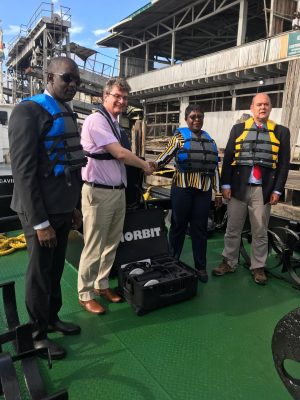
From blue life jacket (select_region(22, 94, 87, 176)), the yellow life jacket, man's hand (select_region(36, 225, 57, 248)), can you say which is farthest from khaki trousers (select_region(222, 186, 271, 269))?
man's hand (select_region(36, 225, 57, 248))

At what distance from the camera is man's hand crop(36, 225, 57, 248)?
2045 millimetres

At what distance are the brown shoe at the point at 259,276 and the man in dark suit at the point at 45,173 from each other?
7.39 feet

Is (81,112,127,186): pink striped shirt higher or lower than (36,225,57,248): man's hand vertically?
higher

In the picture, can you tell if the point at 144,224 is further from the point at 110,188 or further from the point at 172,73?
the point at 172,73

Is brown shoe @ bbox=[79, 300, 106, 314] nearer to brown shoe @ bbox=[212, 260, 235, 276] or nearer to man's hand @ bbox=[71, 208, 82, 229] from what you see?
man's hand @ bbox=[71, 208, 82, 229]

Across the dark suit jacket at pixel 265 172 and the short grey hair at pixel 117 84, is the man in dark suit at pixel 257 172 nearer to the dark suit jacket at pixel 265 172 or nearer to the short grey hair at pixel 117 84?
the dark suit jacket at pixel 265 172

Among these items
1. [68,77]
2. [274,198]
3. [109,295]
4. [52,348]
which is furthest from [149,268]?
[68,77]

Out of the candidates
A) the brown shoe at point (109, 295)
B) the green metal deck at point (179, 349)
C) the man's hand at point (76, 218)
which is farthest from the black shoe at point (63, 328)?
the man's hand at point (76, 218)

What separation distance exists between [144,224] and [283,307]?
1585 millimetres

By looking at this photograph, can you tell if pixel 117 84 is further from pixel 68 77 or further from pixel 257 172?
pixel 257 172

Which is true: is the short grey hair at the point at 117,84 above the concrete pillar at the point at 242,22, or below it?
below

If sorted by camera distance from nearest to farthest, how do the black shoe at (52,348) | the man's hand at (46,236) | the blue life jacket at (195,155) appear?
the man's hand at (46,236), the black shoe at (52,348), the blue life jacket at (195,155)

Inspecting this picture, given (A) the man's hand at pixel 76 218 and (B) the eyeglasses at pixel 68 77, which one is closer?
(B) the eyeglasses at pixel 68 77

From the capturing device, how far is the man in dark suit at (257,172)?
352cm
